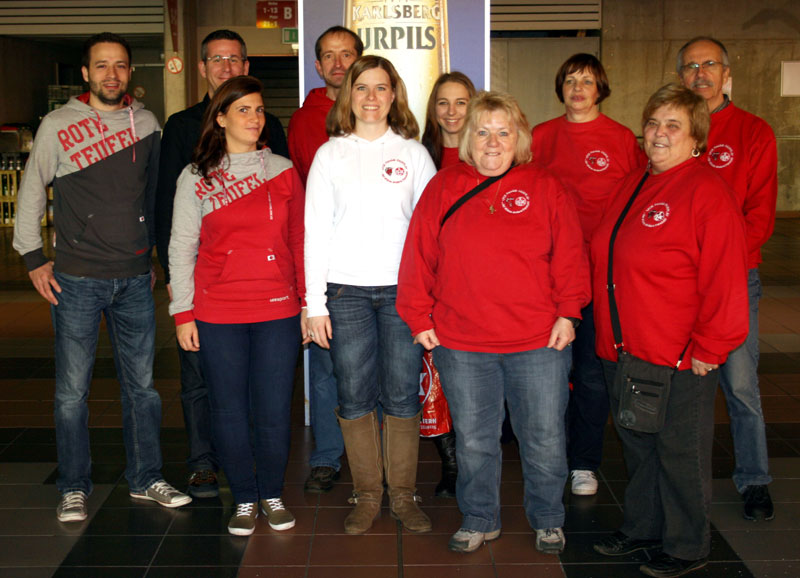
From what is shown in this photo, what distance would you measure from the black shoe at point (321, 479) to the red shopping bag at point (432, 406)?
45 centimetres

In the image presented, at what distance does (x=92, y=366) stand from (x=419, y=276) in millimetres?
1358

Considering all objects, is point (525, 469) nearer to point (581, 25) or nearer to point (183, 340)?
point (183, 340)

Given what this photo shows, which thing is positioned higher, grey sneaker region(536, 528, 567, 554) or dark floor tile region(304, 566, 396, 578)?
grey sneaker region(536, 528, 567, 554)

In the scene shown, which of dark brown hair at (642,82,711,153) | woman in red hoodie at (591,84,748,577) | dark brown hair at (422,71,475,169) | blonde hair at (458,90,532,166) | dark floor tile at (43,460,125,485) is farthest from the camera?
dark floor tile at (43,460,125,485)

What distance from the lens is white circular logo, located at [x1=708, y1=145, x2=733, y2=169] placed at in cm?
324

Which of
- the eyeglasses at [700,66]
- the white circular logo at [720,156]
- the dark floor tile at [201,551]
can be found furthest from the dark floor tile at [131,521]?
the eyeglasses at [700,66]

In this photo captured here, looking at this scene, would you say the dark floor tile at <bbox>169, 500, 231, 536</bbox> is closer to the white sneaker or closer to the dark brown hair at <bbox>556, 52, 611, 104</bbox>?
the white sneaker

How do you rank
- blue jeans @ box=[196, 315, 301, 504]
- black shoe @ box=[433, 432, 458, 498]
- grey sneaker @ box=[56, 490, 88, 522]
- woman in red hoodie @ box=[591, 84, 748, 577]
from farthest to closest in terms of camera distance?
black shoe @ box=[433, 432, 458, 498]
grey sneaker @ box=[56, 490, 88, 522]
blue jeans @ box=[196, 315, 301, 504]
woman in red hoodie @ box=[591, 84, 748, 577]

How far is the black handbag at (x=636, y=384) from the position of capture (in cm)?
273

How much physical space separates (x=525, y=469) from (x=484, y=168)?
1.08 metres

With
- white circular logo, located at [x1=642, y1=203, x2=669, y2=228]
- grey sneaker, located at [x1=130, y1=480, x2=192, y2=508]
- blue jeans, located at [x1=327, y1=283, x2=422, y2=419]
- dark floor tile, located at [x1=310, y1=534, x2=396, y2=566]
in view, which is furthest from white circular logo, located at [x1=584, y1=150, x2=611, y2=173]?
grey sneaker, located at [x1=130, y1=480, x2=192, y2=508]

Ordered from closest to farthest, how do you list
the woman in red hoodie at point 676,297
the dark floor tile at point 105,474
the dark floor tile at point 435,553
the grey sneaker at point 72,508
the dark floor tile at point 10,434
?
the woman in red hoodie at point 676,297
the dark floor tile at point 435,553
the grey sneaker at point 72,508
the dark floor tile at point 105,474
the dark floor tile at point 10,434

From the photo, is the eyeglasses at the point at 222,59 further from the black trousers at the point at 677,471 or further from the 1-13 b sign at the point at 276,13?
the 1-13 b sign at the point at 276,13

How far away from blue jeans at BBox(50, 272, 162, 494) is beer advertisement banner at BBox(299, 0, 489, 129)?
139 centimetres
